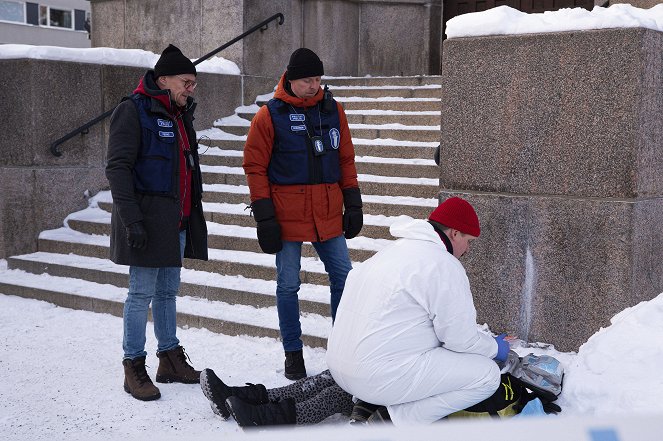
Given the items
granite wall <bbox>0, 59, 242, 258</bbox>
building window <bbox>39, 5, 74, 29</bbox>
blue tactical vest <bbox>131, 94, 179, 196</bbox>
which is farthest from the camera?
building window <bbox>39, 5, 74, 29</bbox>

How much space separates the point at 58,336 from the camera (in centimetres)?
594

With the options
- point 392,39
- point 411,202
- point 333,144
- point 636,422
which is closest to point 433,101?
point 411,202

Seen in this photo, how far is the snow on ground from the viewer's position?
3768mm

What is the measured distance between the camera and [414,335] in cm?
346

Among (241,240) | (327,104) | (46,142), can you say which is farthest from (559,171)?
(46,142)

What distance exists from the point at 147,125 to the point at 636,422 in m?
3.65

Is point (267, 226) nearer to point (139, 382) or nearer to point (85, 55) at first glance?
point (139, 382)

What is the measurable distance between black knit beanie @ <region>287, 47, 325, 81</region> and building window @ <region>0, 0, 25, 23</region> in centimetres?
3394

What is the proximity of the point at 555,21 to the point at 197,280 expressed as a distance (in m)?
3.36

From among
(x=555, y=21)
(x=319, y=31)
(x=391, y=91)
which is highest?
(x=319, y=31)

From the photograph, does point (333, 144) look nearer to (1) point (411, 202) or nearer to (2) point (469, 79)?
(2) point (469, 79)

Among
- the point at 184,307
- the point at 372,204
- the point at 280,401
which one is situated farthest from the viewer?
the point at 372,204

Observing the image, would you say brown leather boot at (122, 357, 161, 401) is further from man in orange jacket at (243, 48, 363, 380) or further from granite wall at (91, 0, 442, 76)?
granite wall at (91, 0, 442, 76)

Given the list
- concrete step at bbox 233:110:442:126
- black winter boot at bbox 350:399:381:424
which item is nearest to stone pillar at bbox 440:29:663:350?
black winter boot at bbox 350:399:381:424
